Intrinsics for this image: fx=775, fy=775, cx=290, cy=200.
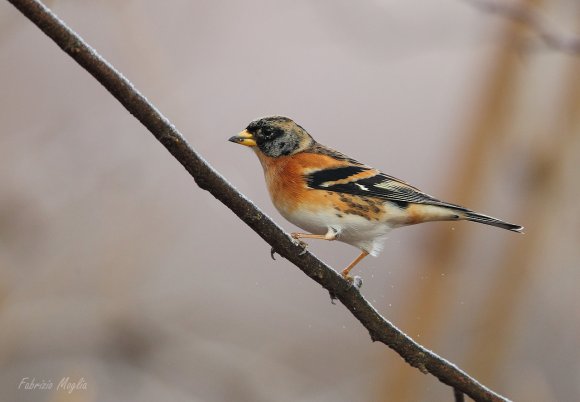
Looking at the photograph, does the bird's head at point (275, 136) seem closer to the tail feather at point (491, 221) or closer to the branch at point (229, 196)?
the tail feather at point (491, 221)

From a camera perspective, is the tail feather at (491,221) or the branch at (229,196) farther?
the tail feather at (491,221)

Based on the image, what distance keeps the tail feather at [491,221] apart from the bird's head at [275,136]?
771 millimetres

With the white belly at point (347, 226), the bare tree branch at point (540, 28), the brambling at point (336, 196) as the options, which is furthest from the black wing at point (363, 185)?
the bare tree branch at point (540, 28)

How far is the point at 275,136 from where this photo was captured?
127 inches

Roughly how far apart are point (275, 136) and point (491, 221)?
95 cm

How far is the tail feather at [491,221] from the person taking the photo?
2780 millimetres

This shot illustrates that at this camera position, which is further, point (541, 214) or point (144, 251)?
point (541, 214)

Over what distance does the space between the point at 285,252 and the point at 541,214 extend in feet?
11.3

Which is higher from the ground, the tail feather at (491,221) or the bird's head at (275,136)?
the bird's head at (275,136)

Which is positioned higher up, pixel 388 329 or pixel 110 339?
pixel 388 329

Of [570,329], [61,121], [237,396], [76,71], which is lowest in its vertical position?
[237,396]

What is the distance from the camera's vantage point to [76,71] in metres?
5.24

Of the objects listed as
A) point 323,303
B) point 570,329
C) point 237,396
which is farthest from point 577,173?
point 237,396

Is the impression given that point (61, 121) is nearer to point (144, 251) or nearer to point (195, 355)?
point (144, 251)
